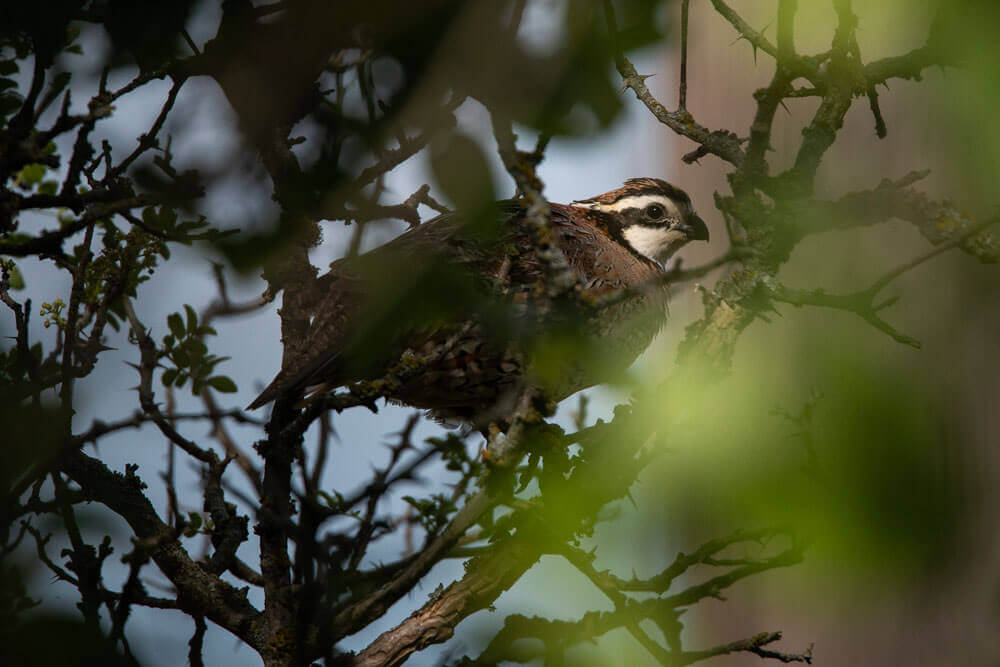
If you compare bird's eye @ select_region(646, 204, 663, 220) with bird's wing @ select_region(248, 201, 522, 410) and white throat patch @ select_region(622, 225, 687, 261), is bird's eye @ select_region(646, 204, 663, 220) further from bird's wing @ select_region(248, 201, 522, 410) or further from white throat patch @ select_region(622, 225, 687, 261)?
bird's wing @ select_region(248, 201, 522, 410)

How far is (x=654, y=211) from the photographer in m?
3.16

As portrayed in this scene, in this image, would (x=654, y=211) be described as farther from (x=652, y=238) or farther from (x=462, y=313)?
(x=462, y=313)

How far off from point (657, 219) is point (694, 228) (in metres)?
0.13

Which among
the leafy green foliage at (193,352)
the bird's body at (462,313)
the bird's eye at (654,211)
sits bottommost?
the bird's body at (462,313)

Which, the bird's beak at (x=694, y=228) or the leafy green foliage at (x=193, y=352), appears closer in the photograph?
the leafy green foliage at (x=193, y=352)

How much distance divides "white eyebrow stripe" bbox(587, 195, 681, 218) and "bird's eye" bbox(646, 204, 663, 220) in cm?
1

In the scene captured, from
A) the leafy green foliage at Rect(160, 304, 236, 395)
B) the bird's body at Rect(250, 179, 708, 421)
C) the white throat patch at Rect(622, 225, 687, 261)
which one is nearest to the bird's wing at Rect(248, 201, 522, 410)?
the bird's body at Rect(250, 179, 708, 421)

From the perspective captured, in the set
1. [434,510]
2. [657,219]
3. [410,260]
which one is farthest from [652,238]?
[410,260]

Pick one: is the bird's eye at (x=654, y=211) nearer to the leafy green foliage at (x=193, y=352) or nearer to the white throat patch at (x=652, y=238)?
the white throat patch at (x=652, y=238)

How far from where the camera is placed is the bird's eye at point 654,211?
314cm

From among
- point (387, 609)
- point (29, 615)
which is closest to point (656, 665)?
point (387, 609)

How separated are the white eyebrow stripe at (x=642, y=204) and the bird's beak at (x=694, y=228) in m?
0.04

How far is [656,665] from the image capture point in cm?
176

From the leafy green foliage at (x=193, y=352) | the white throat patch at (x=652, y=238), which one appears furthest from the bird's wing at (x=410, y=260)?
the white throat patch at (x=652, y=238)
